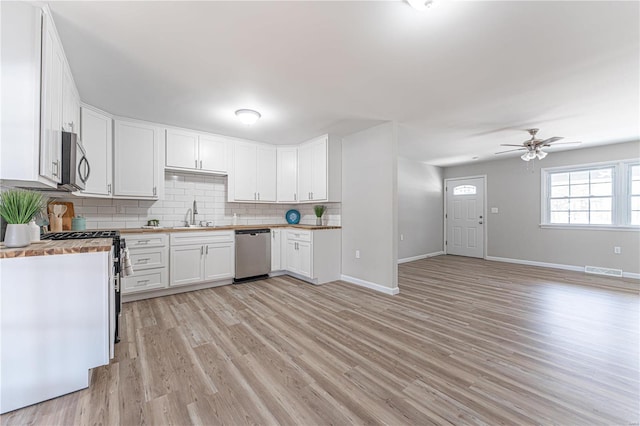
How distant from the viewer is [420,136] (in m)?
4.41

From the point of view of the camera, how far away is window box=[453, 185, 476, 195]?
6.63 metres

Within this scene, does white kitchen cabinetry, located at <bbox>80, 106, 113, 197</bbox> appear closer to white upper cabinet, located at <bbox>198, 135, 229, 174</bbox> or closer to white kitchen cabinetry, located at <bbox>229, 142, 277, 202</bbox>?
white upper cabinet, located at <bbox>198, 135, 229, 174</bbox>

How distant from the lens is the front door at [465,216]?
646cm

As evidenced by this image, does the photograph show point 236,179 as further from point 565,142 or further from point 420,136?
point 565,142

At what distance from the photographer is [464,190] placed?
6797 millimetres

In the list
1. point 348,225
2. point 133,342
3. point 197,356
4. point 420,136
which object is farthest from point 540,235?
point 133,342

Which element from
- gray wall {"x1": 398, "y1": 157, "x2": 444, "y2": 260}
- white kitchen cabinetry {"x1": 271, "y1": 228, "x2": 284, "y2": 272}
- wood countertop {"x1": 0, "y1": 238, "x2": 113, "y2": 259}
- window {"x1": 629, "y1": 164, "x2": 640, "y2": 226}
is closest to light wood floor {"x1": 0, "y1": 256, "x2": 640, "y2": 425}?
wood countertop {"x1": 0, "y1": 238, "x2": 113, "y2": 259}

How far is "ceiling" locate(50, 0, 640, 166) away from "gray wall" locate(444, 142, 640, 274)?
66.8 inches

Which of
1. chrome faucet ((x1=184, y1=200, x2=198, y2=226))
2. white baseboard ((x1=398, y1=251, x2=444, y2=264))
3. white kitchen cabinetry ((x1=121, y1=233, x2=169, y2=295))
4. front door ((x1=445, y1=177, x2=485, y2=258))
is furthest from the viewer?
front door ((x1=445, y1=177, x2=485, y2=258))

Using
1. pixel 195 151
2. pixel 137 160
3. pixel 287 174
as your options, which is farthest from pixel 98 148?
pixel 287 174

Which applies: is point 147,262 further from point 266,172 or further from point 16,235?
point 266,172

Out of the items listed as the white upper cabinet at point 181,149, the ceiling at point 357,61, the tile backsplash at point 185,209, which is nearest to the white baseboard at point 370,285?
the tile backsplash at point 185,209

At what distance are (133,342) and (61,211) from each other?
1620mm

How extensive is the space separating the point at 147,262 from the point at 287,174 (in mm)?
2564
